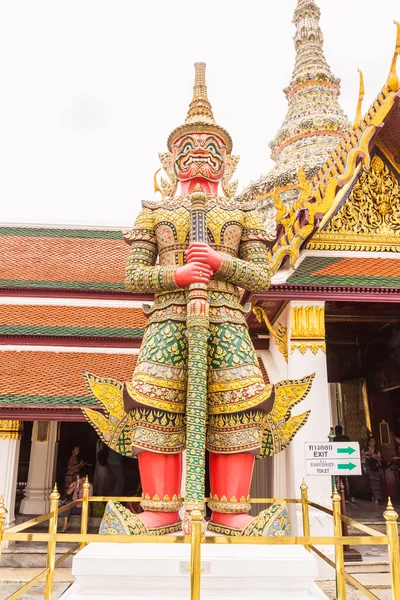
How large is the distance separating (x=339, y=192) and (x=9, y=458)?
6.18 metres

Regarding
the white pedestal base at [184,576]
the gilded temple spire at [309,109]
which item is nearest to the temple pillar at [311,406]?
the white pedestal base at [184,576]

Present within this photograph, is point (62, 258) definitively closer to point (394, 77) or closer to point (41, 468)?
point (41, 468)

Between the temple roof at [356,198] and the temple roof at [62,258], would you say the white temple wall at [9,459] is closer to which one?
the temple roof at [62,258]

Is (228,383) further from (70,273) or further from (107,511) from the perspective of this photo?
(70,273)

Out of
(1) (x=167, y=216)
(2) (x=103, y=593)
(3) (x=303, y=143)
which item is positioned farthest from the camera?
(3) (x=303, y=143)

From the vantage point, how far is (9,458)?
7348 millimetres

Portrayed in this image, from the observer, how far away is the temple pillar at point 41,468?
8.84 meters

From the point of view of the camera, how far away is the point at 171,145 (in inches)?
155

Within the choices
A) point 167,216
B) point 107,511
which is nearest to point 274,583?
point 107,511

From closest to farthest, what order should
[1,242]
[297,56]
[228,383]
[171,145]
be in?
[228,383] → [171,145] → [1,242] → [297,56]

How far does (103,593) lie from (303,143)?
17149 millimetres

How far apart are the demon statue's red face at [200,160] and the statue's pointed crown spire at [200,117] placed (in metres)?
0.05

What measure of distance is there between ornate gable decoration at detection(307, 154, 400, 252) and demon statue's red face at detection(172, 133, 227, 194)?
9.23 feet

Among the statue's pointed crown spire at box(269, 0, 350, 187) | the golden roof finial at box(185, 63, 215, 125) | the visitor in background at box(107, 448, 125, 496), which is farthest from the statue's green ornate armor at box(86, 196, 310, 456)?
the statue's pointed crown spire at box(269, 0, 350, 187)
